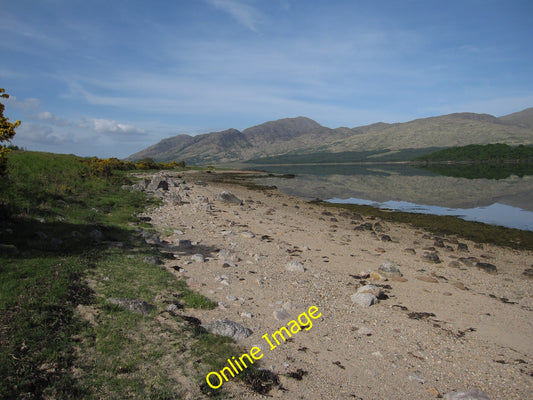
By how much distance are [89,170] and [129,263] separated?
2150 centimetres

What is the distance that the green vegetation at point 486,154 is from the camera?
157 meters

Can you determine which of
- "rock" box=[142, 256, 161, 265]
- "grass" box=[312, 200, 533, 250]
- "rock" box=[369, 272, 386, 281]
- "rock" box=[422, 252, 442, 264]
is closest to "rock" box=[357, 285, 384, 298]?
"rock" box=[369, 272, 386, 281]

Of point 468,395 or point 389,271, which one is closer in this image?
point 468,395

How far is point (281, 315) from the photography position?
7.74 metres

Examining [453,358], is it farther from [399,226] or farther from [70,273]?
[399,226]

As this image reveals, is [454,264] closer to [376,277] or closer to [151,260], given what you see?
[376,277]

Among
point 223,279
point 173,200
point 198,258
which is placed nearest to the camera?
point 223,279

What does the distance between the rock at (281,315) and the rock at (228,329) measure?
1.06 meters

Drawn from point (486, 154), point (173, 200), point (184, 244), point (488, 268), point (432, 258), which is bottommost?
point (488, 268)

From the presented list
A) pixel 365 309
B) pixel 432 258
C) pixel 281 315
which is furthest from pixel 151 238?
pixel 432 258

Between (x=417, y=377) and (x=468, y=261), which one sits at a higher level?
(x=417, y=377)

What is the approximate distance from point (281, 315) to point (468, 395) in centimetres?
395

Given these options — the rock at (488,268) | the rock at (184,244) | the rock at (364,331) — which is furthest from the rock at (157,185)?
the rock at (488,268)

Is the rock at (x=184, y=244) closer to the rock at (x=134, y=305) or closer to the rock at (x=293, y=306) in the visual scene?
the rock at (x=134, y=305)
